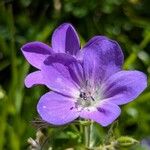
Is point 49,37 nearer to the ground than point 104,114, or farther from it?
farther from it

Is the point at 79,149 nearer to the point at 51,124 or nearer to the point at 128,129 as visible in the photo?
the point at 51,124

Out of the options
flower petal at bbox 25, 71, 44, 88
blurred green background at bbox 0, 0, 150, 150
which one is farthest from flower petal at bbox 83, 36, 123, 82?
blurred green background at bbox 0, 0, 150, 150

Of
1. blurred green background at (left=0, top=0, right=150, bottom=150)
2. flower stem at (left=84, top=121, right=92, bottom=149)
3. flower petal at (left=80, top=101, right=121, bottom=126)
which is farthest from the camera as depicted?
blurred green background at (left=0, top=0, right=150, bottom=150)

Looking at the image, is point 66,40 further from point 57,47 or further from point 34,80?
point 34,80

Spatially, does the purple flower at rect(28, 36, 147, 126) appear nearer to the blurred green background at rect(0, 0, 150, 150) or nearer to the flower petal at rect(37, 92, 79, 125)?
the flower petal at rect(37, 92, 79, 125)

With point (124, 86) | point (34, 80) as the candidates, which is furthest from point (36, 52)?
point (124, 86)

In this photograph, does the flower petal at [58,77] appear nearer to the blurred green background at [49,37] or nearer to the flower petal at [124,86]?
the flower petal at [124,86]

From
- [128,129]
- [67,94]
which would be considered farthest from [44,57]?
[128,129]

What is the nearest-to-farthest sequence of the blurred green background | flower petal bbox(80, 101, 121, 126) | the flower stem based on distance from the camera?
flower petal bbox(80, 101, 121, 126)
the flower stem
the blurred green background
